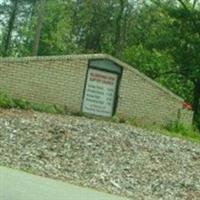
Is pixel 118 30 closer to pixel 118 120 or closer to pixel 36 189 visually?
pixel 118 120

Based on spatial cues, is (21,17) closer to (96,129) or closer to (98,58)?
(98,58)

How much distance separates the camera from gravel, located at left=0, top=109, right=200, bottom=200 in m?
14.9

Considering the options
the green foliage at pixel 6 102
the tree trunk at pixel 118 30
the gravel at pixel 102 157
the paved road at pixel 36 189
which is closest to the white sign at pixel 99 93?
the green foliage at pixel 6 102

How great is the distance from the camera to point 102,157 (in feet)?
55.9

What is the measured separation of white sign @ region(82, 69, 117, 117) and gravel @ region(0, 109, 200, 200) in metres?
8.12

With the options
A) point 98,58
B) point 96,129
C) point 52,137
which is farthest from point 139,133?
point 98,58

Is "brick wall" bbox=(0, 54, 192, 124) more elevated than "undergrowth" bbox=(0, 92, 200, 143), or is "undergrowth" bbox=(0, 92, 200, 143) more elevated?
"brick wall" bbox=(0, 54, 192, 124)

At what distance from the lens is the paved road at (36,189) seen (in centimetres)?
1034

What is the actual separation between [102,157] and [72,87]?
12.2 m

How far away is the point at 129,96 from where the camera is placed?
30.2 meters

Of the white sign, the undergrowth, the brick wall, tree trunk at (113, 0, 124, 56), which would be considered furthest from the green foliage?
tree trunk at (113, 0, 124, 56)

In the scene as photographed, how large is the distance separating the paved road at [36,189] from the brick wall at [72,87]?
14.4 meters

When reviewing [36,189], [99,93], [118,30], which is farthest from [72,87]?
[118,30]

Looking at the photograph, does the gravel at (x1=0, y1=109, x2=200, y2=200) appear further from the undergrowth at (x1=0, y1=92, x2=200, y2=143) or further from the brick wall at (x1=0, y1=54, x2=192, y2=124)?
the brick wall at (x1=0, y1=54, x2=192, y2=124)
